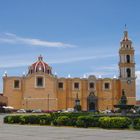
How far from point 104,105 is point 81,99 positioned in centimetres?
461

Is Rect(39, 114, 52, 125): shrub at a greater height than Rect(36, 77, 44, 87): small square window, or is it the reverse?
Rect(36, 77, 44, 87): small square window

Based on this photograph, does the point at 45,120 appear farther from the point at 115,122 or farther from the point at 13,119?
the point at 115,122

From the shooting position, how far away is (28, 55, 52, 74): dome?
3072 inches

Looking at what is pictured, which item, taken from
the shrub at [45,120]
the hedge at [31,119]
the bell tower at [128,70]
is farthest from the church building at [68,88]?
the shrub at [45,120]

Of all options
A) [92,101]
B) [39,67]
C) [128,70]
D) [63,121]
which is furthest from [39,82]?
[63,121]

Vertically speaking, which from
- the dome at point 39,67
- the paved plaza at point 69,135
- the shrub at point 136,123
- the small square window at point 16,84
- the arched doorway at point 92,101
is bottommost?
the paved plaza at point 69,135

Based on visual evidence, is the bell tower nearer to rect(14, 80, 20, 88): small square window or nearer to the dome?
the dome

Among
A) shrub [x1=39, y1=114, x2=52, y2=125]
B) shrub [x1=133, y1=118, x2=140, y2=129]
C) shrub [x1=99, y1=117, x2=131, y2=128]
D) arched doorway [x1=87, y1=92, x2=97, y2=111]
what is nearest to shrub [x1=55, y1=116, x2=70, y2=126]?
shrub [x1=39, y1=114, x2=52, y2=125]

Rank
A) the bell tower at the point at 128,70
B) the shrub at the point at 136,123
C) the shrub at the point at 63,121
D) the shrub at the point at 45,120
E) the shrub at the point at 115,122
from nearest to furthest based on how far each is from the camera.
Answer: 1. the shrub at the point at 136,123
2. the shrub at the point at 115,122
3. the shrub at the point at 63,121
4. the shrub at the point at 45,120
5. the bell tower at the point at 128,70

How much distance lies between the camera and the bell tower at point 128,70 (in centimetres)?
7431

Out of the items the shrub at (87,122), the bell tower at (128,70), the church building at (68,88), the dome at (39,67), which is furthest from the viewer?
the dome at (39,67)

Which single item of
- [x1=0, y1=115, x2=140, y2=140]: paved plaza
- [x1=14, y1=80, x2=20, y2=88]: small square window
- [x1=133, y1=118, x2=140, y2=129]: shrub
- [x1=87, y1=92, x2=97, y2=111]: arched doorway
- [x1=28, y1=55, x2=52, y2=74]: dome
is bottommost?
[x1=0, y1=115, x2=140, y2=140]: paved plaza

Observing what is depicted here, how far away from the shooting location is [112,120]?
20312 mm

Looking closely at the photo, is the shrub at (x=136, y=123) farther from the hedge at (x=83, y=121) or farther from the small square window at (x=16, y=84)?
the small square window at (x=16, y=84)
